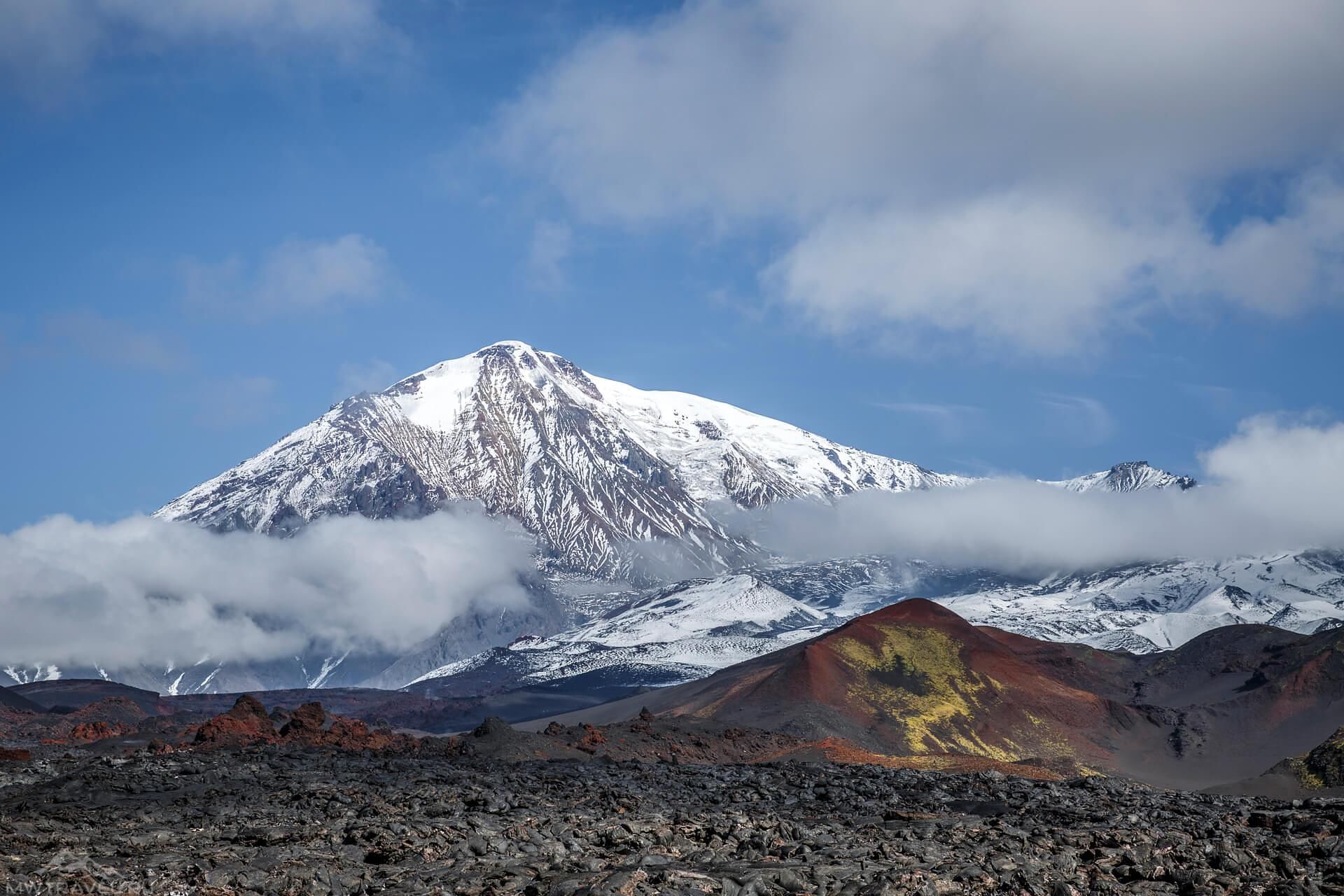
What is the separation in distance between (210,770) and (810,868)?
29.8 metres

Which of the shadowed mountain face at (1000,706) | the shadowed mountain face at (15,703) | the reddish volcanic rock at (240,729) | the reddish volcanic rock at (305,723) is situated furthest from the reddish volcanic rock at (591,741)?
the shadowed mountain face at (15,703)

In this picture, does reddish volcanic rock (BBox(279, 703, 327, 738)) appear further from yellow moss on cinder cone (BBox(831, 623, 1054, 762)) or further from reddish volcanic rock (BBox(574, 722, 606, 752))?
yellow moss on cinder cone (BBox(831, 623, 1054, 762))

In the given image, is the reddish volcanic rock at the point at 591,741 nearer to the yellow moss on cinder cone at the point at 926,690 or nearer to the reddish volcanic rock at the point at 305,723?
the reddish volcanic rock at the point at 305,723

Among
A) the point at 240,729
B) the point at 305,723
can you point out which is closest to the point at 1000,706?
the point at 305,723

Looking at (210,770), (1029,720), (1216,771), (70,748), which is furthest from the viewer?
(1029,720)

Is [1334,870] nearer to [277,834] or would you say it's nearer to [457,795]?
[277,834]

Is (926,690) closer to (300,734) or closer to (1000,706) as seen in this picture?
(1000,706)

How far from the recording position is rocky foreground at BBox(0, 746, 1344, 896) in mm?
21312

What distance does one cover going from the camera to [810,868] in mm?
21531

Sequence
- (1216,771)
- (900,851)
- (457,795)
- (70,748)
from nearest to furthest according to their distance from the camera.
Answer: (900,851), (457,795), (70,748), (1216,771)

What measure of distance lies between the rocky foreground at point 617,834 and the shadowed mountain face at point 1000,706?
51156 millimetres

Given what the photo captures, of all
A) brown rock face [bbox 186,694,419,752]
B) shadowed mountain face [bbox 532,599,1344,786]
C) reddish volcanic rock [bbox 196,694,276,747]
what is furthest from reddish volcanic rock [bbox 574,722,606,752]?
shadowed mountain face [bbox 532,599,1344,786]

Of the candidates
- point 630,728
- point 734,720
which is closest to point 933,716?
point 734,720

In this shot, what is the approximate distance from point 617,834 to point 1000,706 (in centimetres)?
8323
